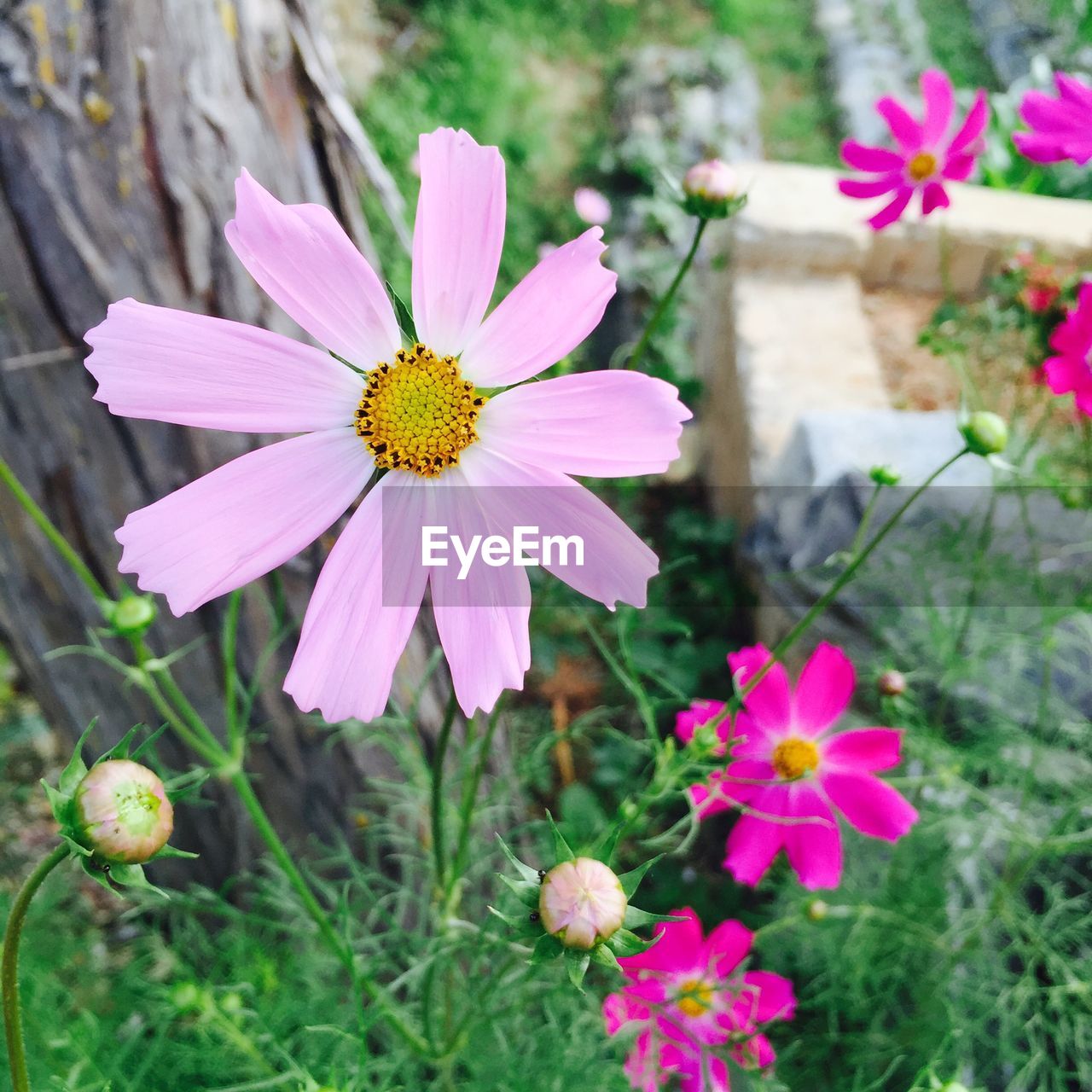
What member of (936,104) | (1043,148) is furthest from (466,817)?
(936,104)

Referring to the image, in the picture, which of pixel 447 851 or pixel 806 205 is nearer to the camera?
pixel 447 851

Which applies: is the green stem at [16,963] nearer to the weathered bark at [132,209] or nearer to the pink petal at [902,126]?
the weathered bark at [132,209]

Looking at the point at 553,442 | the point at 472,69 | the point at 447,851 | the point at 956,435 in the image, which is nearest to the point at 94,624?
the point at 447,851

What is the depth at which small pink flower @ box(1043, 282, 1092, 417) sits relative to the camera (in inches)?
24.1

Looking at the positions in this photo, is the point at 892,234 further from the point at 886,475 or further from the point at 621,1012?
the point at 621,1012

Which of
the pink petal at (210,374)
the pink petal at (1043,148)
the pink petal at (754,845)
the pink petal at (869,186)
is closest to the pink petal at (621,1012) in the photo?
the pink petal at (754,845)

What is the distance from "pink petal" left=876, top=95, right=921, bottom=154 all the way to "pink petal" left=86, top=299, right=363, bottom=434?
1.93 feet

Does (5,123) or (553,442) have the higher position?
(5,123)

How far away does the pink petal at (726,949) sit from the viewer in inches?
27.6

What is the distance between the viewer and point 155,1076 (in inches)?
32.7

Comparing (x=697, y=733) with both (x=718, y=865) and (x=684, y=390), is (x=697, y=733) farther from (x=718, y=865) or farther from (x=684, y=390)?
(x=684, y=390)

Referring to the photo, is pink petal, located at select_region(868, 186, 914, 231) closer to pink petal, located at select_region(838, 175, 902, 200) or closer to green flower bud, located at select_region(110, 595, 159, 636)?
pink petal, located at select_region(838, 175, 902, 200)

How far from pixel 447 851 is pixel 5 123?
26.6 inches

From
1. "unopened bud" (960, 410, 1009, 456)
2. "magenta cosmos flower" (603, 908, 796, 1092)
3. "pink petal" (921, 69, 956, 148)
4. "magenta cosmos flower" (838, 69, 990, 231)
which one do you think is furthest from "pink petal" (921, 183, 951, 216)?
"magenta cosmos flower" (603, 908, 796, 1092)
